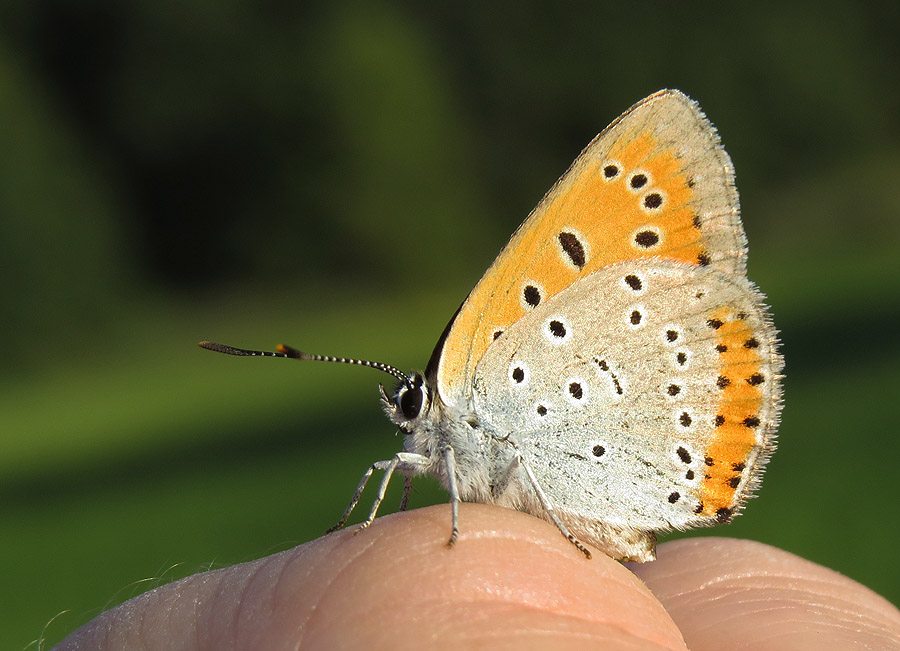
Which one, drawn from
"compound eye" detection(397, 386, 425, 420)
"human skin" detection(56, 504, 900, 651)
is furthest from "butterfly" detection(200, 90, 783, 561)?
"human skin" detection(56, 504, 900, 651)

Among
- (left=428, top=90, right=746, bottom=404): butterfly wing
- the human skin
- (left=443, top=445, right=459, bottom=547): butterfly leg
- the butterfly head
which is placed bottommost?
the human skin

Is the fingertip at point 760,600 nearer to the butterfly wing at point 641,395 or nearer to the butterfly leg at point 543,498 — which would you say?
the butterfly wing at point 641,395

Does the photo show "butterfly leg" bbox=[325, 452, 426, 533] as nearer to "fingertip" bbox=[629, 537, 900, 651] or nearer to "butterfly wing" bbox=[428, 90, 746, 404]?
"butterfly wing" bbox=[428, 90, 746, 404]

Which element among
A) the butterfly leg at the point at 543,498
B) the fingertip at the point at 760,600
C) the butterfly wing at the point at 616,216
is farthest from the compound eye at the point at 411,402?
the fingertip at the point at 760,600

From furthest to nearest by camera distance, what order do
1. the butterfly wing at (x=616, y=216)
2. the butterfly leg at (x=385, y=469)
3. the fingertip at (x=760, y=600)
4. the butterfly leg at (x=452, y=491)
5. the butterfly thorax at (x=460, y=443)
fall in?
the butterfly wing at (x=616, y=216), the butterfly thorax at (x=460, y=443), the fingertip at (x=760, y=600), the butterfly leg at (x=385, y=469), the butterfly leg at (x=452, y=491)

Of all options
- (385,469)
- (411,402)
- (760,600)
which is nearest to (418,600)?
(385,469)

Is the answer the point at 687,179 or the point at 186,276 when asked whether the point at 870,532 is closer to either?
the point at 687,179
